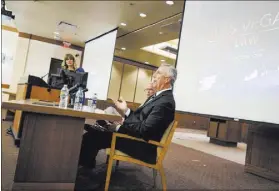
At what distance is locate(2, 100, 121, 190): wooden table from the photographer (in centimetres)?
159

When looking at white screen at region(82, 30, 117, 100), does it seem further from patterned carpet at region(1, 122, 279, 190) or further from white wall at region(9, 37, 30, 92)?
patterned carpet at region(1, 122, 279, 190)

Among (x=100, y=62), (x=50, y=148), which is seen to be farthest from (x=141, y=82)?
(x=50, y=148)

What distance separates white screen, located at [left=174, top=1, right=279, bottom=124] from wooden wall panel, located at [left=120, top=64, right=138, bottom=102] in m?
6.93

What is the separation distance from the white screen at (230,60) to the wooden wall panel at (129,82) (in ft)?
22.7

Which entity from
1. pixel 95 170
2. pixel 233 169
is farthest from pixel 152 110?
pixel 233 169

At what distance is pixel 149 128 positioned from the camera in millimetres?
1802

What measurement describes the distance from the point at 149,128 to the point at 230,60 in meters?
1.66

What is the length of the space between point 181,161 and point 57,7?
16.0 feet

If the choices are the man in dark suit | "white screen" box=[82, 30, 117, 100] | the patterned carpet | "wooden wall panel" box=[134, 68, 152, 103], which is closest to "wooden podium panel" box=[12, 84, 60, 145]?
the patterned carpet

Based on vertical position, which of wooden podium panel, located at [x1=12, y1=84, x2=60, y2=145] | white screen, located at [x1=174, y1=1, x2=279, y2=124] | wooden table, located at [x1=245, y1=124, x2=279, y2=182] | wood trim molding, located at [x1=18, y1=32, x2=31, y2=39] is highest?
wood trim molding, located at [x1=18, y1=32, x2=31, y2=39]

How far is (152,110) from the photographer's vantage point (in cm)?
190

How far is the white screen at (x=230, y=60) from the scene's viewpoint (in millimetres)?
2604

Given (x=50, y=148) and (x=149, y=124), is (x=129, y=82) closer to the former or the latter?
(x=149, y=124)

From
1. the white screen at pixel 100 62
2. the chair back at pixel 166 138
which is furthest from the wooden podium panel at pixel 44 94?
the white screen at pixel 100 62
